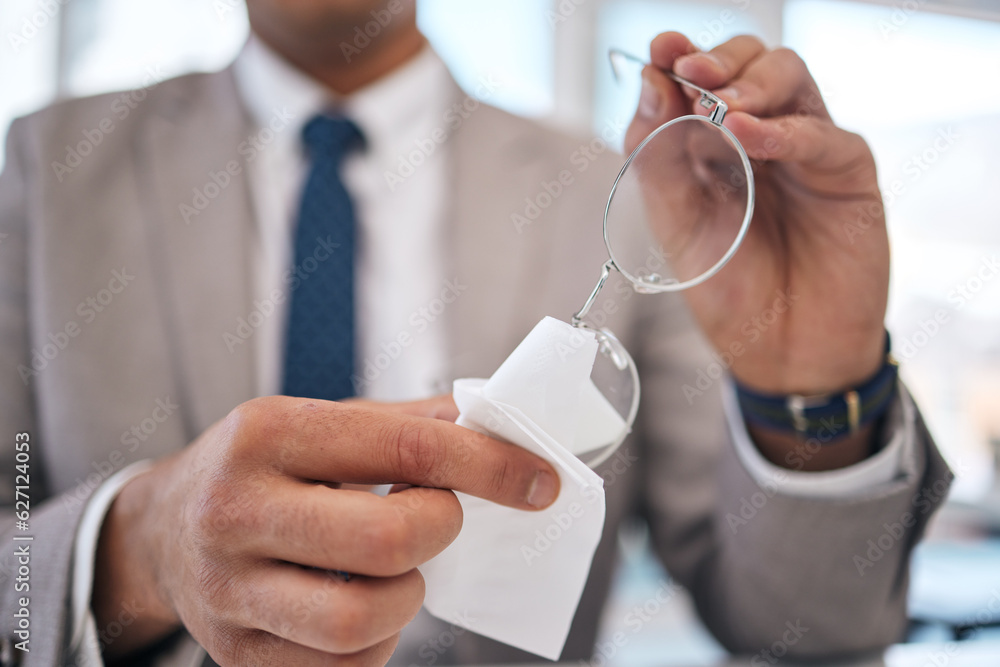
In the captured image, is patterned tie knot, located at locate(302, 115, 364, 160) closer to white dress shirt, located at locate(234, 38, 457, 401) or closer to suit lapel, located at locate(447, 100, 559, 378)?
white dress shirt, located at locate(234, 38, 457, 401)

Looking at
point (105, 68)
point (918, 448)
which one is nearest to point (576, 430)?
point (918, 448)

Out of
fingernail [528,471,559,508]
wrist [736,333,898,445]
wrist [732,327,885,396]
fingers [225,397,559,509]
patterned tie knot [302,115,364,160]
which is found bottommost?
wrist [736,333,898,445]

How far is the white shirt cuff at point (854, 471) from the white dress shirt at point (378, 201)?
17.3 inches

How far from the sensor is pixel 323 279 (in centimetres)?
81

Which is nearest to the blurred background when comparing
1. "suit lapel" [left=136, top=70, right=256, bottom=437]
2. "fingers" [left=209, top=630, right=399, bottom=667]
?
"suit lapel" [left=136, top=70, right=256, bottom=437]

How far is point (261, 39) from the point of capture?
846 mm

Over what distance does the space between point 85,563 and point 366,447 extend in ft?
1.14

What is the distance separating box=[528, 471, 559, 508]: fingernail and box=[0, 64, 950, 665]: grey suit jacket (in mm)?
344

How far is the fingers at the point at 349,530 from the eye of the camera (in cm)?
30

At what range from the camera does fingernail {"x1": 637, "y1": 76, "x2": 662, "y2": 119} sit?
1.56 ft

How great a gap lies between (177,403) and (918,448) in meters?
0.92

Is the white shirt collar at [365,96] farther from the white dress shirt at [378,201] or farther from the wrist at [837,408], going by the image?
the wrist at [837,408]

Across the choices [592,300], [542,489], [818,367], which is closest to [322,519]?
[542,489]

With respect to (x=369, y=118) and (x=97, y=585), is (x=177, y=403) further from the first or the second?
(x=369, y=118)
